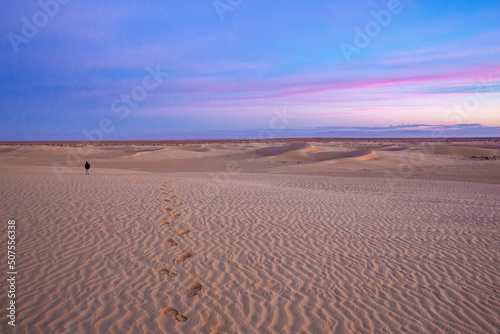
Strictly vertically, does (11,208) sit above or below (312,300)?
above

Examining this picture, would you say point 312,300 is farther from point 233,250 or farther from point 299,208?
point 299,208

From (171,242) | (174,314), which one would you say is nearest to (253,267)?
(174,314)

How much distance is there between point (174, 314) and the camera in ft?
13.7

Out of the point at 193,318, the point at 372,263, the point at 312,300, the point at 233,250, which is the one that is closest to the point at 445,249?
the point at 372,263

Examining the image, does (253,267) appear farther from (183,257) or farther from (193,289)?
(183,257)

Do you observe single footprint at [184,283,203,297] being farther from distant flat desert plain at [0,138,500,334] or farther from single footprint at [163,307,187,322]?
single footprint at [163,307,187,322]

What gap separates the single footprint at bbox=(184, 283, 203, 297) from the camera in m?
4.66

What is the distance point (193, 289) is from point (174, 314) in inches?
26.4

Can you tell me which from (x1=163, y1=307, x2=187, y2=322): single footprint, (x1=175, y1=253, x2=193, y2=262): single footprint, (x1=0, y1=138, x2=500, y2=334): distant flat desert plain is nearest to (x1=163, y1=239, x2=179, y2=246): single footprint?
(x1=0, y1=138, x2=500, y2=334): distant flat desert plain

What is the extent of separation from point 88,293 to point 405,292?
509cm

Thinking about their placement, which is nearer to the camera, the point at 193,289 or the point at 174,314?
the point at 174,314

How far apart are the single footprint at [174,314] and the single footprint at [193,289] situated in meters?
0.41

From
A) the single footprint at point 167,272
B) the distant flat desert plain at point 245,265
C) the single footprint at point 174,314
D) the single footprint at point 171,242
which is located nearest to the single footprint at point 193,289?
the distant flat desert plain at point 245,265

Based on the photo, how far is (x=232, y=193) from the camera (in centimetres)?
1325
